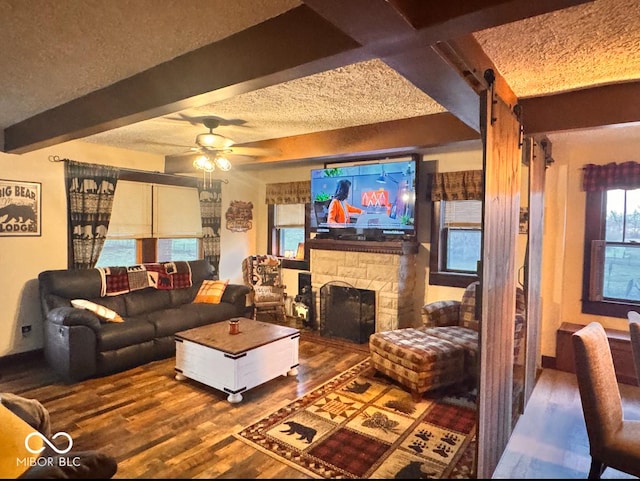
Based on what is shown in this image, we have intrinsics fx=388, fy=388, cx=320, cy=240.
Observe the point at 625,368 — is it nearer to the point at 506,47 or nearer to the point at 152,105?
the point at 506,47

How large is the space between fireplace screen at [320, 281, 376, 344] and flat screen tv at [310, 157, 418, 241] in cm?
70

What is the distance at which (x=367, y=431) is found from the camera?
2711mm

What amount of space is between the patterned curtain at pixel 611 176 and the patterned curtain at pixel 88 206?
524 centimetres

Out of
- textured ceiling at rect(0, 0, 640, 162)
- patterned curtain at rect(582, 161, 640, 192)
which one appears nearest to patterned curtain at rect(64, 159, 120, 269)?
textured ceiling at rect(0, 0, 640, 162)

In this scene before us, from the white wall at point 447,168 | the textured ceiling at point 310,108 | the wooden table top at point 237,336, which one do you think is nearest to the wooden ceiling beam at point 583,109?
the textured ceiling at point 310,108

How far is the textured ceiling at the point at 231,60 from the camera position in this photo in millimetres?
1605

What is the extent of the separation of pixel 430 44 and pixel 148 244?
4.63m

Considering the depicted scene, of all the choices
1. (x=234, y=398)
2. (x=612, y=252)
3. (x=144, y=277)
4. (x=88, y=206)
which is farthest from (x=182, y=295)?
(x=612, y=252)

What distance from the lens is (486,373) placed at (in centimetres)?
182

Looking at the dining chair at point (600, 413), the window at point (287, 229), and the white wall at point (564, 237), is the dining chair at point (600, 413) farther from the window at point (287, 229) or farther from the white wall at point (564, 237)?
the window at point (287, 229)

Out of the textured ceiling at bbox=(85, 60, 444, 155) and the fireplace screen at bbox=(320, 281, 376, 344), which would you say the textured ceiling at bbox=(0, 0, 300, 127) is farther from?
the fireplace screen at bbox=(320, 281, 376, 344)

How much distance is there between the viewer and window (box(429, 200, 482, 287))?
4.41 metres

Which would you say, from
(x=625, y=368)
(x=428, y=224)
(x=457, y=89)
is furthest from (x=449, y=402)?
(x=457, y=89)

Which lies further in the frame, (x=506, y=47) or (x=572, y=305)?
(x=572, y=305)
